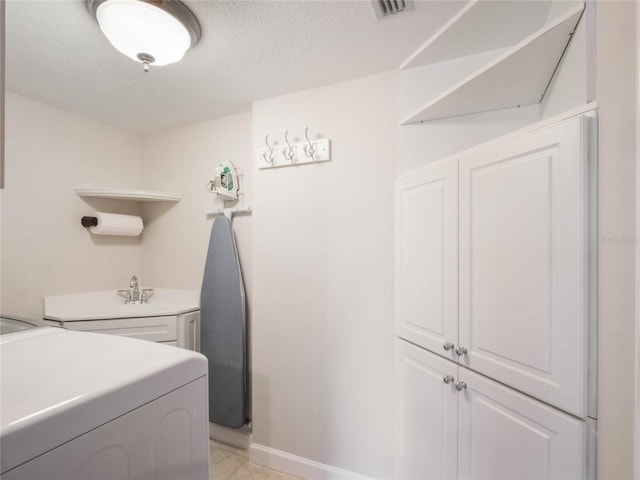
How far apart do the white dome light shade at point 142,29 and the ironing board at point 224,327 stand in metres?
1.05

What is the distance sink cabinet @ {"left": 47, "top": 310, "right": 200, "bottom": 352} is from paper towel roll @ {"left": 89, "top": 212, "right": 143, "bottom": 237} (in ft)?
2.22

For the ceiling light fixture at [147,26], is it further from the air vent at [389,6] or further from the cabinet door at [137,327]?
the cabinet door at [137,327]

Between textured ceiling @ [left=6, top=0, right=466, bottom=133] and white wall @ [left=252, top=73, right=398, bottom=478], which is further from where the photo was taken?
white wall @ [left=252, top=73, right=398, bottom=478]

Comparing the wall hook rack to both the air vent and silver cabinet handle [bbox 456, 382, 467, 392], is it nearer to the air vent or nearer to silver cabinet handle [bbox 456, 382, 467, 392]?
the air vent

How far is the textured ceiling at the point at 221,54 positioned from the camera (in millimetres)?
1195

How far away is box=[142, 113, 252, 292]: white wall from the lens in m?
2.12

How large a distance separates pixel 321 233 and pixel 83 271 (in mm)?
1809

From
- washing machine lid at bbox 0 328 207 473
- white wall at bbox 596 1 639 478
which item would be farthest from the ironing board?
white wall at bbox 596 1 639 478

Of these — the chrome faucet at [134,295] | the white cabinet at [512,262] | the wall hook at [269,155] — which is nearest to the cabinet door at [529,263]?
the white cabinet at [512,262]

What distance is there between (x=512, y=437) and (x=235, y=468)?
1.67m

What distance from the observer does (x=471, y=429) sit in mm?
1038

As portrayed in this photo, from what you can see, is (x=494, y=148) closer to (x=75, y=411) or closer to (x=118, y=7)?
(x=75, y=411)

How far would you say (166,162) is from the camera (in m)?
2.44

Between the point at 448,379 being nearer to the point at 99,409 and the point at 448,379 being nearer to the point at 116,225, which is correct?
the point at 99,409
